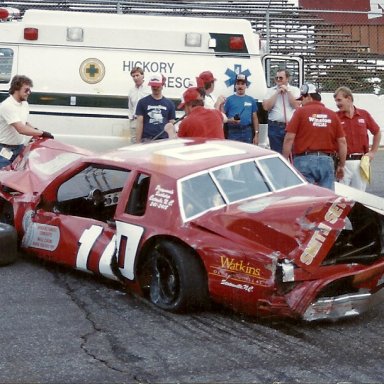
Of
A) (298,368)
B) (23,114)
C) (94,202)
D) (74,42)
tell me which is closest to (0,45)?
(74,42)

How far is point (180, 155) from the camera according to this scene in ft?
24.3

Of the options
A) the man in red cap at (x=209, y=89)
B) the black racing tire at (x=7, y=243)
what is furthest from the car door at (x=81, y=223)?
the man in red cap at (x=209, y=89)

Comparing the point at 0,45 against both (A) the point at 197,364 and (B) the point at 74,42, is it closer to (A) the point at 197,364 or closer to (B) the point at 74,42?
(B) the point at 74,42

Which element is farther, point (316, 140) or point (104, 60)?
A: point (104, 60)

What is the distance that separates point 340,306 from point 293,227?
1.96 ft

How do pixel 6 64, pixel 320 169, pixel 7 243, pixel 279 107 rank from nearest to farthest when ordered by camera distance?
pixel 7 243 < pixel 320 169 < pixel 279 107 < pixel 6 64

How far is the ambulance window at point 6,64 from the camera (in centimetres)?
1250

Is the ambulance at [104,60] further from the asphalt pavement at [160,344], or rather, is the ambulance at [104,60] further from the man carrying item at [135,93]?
the asphalt pavement at [160,344]

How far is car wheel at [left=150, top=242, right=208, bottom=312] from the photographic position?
21.5ft

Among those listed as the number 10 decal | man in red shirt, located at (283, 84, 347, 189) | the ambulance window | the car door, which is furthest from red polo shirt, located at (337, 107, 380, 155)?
the ambulance window

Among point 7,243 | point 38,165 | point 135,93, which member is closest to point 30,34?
point 135,93

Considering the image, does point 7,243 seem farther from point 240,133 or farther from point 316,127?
point 240,133

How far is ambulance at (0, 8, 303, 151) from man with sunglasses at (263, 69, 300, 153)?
2.76ft

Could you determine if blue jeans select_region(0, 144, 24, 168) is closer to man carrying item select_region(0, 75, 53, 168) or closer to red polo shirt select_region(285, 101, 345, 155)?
man carrying item select_region(0, 75, 53, 168)
